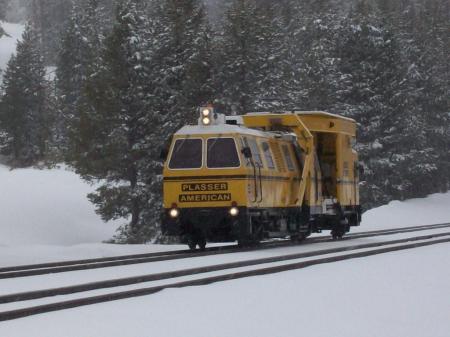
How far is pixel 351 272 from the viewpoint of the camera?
44.2 feet

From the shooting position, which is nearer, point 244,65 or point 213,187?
point 213,187

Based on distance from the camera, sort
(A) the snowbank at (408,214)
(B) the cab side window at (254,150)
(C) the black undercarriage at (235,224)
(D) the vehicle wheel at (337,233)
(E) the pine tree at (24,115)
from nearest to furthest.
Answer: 1. (C) the black undercarriage at (235,224)
2. (B) the cab side window at (254,150)
3. (D) the vehicle wheel at (337,233)
4. (A) the snowbank at (408,214)
5. (E) the pine tree at (24,115)

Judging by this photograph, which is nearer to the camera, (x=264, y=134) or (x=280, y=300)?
(x=280, y=300)

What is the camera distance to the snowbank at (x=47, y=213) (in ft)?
147

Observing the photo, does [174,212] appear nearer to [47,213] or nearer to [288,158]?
[288,158]

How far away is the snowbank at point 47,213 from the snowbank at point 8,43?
6533 centimetres

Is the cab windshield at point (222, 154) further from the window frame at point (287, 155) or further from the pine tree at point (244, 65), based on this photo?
the pine tree at point (244, 65)

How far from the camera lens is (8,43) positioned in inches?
5807

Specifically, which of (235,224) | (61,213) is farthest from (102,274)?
(61,213)

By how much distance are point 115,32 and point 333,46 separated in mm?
22672

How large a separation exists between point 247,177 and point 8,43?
135031 mm

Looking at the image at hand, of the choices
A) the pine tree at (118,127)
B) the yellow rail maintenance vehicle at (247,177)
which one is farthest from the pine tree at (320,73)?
the yellow rail maintenance vehicle at (247,177)

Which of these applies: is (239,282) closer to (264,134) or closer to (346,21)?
(264,134)

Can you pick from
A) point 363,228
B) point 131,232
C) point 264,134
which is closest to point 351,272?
point 264,134
